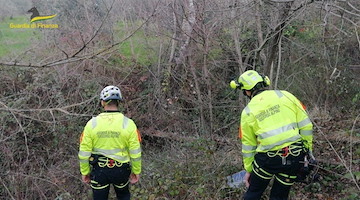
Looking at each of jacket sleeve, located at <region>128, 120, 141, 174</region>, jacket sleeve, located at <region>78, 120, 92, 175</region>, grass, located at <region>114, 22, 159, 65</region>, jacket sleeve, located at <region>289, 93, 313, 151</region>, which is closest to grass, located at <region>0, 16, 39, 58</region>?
grass, located at <region>114, 22, 159, 65</region>

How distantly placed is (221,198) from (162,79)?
5.43 metres

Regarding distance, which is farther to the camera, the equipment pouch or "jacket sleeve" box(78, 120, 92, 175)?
the equipment pouch

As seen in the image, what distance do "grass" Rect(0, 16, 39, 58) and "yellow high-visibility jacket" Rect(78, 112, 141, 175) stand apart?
694 centimetres

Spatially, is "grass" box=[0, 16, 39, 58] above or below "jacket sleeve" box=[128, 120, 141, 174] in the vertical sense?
above

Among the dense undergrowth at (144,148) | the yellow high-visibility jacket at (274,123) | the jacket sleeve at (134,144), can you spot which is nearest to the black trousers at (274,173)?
the yellow high-visibility jacket at (274,123)

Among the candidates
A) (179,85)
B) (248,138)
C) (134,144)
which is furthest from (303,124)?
(179,85)

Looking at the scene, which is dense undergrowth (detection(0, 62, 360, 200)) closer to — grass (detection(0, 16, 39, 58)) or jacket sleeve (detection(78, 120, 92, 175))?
jacket sleeve (detection(78, 120, 92, 175))

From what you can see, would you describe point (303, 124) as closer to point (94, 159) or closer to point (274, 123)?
point (274, 123)

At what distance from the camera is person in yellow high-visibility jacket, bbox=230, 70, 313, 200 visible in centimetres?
377

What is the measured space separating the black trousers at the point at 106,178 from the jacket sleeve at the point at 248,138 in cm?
150

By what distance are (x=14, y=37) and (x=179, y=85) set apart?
287 inches

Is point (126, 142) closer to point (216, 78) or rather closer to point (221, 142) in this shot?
point (221, 142)

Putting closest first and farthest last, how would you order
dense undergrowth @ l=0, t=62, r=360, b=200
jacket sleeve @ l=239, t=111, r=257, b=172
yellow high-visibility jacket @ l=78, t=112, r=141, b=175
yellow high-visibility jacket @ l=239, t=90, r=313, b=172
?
yellow high-visibility jacket @ l=239, t=90, r=313, b=172 → jacket sleeve @ l=239, t=111, r=257, b=172 → yellow high-visibility jacket @ l=78, t=112, r=141, b=175 → dense undergrowth @ l=0, t=62, r=360, b=200

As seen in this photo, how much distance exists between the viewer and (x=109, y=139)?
13.6 feet
